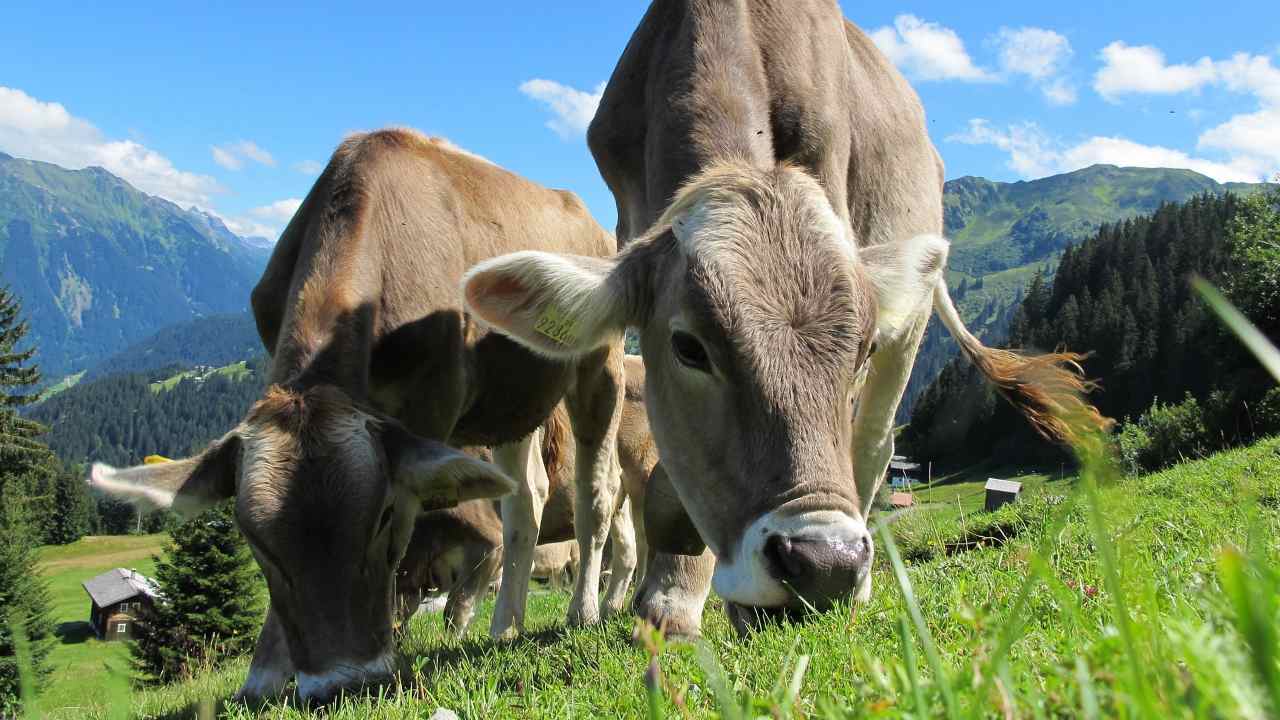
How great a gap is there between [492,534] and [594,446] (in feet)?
9.91

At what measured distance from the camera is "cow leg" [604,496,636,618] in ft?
32.3

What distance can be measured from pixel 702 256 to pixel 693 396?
620mm

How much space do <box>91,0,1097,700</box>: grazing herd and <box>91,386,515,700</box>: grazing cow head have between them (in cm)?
1

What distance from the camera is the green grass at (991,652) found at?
3.10 feet

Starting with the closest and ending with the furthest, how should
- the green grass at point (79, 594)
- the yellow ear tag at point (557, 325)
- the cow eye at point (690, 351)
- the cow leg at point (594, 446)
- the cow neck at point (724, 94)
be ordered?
the cow eye at point (690, 351), the yellow ear tag at point (557, 325), the cow neck at point (724, 94), the cow leg at point (594, 446), the green grass at point (79, 594)

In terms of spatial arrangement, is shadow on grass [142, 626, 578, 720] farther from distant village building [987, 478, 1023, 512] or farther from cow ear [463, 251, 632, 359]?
distant village building [987, 478, 1023, 512]

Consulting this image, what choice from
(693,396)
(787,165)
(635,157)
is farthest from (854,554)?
(635,157)

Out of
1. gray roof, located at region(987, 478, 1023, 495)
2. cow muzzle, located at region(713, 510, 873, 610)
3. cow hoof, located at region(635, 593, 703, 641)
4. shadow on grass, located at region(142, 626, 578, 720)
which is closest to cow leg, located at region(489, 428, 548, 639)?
shadow on grass, located at region(142, 626, 578, 720)

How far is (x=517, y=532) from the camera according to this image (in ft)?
27.6

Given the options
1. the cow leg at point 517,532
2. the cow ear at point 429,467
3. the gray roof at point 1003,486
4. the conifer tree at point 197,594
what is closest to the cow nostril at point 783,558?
the cow ear at point 429,467

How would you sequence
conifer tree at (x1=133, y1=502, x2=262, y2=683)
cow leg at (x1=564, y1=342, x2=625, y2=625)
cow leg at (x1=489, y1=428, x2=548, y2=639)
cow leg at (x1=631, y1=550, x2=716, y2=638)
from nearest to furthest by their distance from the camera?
cow leg at (x1=631, y1=550, x2=716, y2=638)
cow leg at (x1=489, y1=428, x2=548, y2=639)
cow leg at (x1=564, y1=342, x2=625, y2=625)
conifer tree at (x1=133, y1=502, x2=262, y2=683)

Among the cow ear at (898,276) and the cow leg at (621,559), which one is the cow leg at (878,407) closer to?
the cow ear at (898,276)

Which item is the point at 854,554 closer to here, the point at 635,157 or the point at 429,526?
the point at 635,157

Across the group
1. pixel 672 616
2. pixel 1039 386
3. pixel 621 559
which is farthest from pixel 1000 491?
pixel 672 616
